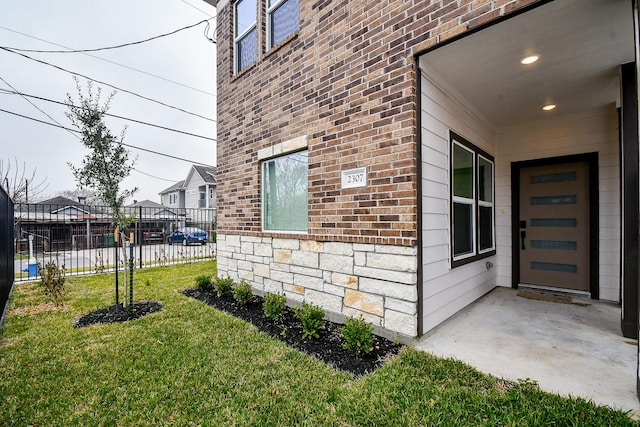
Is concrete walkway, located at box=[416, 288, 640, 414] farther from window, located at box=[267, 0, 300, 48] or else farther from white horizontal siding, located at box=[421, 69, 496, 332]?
window, located at box=[267, 0, 300, 48]

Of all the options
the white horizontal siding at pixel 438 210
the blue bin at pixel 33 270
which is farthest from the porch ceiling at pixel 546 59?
the blue bin at pixel 33 270

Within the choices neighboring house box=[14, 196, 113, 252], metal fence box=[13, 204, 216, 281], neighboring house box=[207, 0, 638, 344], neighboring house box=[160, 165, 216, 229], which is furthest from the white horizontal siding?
neighboring house box=[160, 165, 216, 229]

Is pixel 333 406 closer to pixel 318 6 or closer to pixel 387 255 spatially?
pixel 387 255

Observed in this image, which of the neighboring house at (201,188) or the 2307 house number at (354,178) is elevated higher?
the neighboring house at (201,188)

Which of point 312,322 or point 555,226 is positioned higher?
point 555,226

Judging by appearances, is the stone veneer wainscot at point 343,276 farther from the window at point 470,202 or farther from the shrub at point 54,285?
the shrub at point 54,285

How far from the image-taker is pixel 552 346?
2.75m

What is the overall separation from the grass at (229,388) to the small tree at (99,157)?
158 centimetres

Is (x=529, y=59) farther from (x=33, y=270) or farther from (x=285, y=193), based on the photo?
(x=33, y=270)

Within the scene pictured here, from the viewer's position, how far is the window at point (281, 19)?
4.26 m

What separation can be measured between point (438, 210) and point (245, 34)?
504 centimetres

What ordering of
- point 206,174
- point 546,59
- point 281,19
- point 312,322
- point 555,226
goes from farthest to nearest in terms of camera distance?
point 206,174
point 555,226
point 281,19
point 312,322
point 546,59

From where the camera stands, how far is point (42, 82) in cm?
1021

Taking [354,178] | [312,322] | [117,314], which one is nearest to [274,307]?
[312,322]
